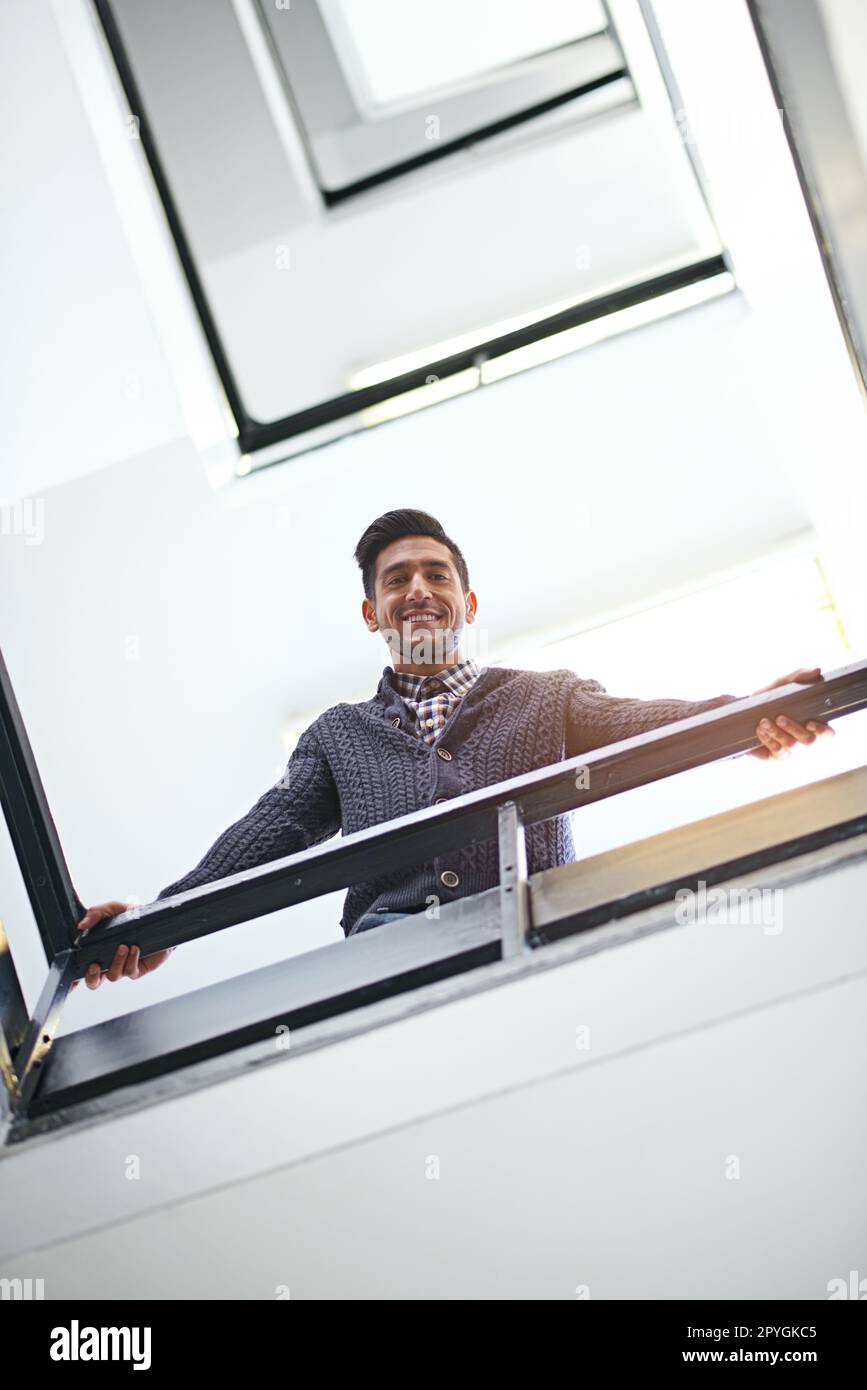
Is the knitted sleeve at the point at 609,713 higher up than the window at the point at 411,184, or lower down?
lower down

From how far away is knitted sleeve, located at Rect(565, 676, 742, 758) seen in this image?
1523 mm

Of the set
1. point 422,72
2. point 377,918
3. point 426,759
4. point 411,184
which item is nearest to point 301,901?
point 377,918

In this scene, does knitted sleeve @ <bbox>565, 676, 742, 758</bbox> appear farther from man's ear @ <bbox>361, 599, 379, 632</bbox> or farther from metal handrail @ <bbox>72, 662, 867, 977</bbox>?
man's ear @ <bbox>361, 599, 379, 632</bbox>

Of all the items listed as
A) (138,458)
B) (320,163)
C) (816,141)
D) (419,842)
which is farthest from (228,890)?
(320,163)

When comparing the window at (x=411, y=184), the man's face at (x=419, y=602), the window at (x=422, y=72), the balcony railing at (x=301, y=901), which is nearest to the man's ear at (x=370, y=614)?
the man's face at (x=419, y=602)

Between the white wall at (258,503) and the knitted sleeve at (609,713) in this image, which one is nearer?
the knitted sleeve at (609,713)

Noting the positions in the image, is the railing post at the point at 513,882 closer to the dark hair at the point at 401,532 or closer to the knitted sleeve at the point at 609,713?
the knitted sleeve at the point at 609,713

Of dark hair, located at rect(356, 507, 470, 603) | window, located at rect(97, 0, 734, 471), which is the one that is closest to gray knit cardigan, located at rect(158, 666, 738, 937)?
dark hair, located at rect(356, 507, 470, 603)

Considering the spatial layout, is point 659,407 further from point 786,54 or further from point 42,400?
point 786,54

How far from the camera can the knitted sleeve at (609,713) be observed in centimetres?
152

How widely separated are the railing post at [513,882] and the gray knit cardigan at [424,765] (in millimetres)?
99

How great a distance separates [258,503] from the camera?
3.18 metres

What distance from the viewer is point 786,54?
1.13m
